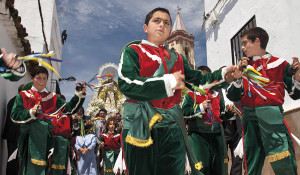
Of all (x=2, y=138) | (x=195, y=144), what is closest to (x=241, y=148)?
(x=195, y=144)

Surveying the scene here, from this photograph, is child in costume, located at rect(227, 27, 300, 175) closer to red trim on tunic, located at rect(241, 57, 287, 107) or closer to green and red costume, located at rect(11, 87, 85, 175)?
red trim on tunic, located at rect(241, 57, 287, 107)

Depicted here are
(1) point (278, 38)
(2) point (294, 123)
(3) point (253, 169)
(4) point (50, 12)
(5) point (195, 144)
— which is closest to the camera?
(3) point (253, 169)

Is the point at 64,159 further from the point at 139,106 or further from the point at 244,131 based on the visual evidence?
the point at 139,106

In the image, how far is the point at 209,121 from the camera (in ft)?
15.1

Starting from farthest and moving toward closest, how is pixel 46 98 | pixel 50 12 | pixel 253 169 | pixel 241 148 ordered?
pixel 50 12 < pixel 46 98 < pixel 241 148 < pixel 253 169

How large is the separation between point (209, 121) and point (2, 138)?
4398mm

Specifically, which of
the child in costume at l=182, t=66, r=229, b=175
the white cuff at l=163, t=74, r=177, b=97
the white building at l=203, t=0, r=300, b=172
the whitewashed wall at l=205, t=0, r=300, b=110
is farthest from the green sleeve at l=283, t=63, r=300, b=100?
the whitewashed wall at l=205, t=0, r=300, b=110

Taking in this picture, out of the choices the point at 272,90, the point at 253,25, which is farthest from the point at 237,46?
the point at 272,90

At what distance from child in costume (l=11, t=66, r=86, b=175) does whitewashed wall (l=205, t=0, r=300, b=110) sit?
4.58 meters

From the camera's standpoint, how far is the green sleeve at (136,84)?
2.11 meters

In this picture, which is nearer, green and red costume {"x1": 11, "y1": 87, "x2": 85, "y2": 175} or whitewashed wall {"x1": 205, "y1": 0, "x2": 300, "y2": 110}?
green and red costume {"x1": 11, "y1": 87, "x2": 85, "y2": 175}

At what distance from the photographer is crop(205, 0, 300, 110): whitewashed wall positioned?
20.4 feet

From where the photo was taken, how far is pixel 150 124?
2.27m

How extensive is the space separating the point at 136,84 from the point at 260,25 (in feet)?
21.3
